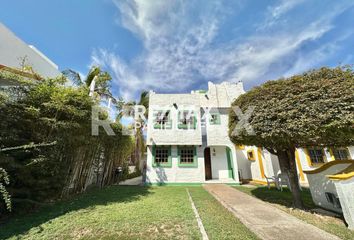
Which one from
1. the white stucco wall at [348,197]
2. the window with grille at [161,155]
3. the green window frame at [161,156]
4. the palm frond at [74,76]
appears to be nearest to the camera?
the white stucco wall at [348,197]

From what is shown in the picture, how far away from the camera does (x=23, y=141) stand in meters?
4.36

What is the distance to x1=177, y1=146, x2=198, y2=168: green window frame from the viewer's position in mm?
11117

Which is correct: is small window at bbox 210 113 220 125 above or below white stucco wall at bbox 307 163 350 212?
above

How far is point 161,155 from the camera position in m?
11.4

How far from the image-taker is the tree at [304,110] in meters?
3.80

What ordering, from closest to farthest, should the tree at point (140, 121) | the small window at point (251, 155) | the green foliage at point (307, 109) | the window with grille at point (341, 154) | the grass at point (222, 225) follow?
1. the grass at point (222, 225)
2. the green foliage at point (307, 109)
3. the window with grille at point (341, 154)
4. the small window at point (251, 155)
5. the tree at point (140, 121)

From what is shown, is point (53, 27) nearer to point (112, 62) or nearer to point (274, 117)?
point (112, 62)

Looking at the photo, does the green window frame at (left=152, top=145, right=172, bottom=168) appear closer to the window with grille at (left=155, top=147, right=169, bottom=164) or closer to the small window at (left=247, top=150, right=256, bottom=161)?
the window with grille at (left=155, top=147, right=169, bottom=164)

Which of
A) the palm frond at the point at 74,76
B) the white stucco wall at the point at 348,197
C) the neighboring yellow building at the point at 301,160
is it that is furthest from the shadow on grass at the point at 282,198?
the palm frond at the point at 74,76

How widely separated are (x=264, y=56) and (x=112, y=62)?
994 centimetres

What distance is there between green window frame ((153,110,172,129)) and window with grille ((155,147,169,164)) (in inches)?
66.4

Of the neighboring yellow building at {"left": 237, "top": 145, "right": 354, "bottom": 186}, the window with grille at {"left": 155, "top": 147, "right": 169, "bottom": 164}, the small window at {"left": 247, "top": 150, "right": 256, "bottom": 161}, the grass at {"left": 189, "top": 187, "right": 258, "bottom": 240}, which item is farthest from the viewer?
the small window at {"left": 247, "top": 150, "right": 256, "bottom": 161}

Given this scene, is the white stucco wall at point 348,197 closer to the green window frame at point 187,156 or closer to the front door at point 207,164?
the green window frame at point 187,156

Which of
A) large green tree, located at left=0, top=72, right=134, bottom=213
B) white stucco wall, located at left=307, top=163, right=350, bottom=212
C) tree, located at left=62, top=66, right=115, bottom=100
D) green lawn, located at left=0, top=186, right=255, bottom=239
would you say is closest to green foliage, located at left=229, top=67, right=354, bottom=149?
white stucco wall, located at left=307, top=163, right=350, bottom=212
